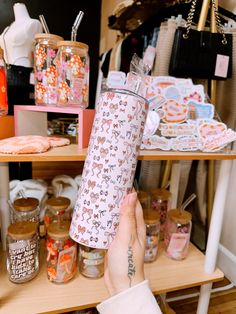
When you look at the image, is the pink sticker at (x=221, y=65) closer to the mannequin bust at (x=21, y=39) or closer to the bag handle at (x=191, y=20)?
the bag handle at (x=191, y=20)

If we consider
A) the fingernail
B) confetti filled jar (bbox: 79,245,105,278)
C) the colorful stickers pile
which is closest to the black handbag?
the colorful stickers pile

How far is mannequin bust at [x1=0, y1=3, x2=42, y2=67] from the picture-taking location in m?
0.98

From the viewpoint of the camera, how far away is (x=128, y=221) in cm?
55

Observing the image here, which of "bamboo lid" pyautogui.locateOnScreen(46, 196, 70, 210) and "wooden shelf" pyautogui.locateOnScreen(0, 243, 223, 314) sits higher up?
"bamboo lid" pyautogui.locateOnScreen(46, 196, 70, 210)

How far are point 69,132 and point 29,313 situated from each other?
629mm

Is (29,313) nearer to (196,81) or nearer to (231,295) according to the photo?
(231,295)

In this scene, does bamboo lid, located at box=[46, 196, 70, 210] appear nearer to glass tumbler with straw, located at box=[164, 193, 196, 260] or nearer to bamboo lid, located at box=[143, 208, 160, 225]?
bamboo lid, located at box=[143, 208, 160, 225]

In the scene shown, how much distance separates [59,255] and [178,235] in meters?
0.45

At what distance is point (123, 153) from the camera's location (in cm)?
55

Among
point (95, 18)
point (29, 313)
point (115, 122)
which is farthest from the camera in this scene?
point (95, 18)

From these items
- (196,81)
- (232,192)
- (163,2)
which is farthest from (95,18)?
(232,192)

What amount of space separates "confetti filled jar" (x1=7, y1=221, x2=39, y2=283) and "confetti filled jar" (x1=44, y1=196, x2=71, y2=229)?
0.10 m

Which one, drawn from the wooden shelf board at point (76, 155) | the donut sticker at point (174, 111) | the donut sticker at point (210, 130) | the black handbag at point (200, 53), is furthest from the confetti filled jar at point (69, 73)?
the black handbag at point (200, 53)

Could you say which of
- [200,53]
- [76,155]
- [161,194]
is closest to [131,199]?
[76,155]
